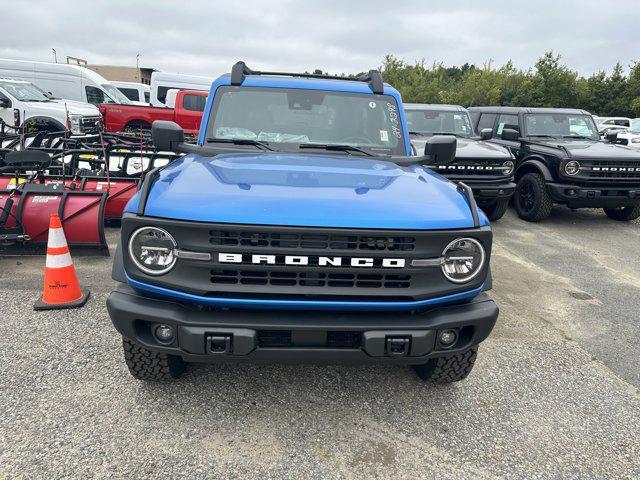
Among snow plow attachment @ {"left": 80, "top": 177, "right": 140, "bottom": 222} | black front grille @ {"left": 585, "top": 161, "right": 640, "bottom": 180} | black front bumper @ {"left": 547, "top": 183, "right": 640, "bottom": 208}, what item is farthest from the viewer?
black front bumper @ {"left": 547, "top": 183, "right": 640, "bottom": 208}

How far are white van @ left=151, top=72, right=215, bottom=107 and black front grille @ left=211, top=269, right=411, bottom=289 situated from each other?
60.5 feet

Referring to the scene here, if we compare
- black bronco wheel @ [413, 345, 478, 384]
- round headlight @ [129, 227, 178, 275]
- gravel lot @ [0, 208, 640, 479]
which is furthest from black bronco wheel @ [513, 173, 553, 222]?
round headlight @ [129, 227, 178, 275]

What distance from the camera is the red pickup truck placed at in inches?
602

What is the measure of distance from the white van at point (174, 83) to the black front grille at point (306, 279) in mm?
18436

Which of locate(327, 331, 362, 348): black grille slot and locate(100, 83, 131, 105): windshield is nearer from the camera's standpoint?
locate(327, 331, 362, 348): black grille slot

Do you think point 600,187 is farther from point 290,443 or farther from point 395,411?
point 290,443

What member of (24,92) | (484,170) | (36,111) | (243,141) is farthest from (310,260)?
(24,92)

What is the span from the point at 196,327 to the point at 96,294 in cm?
255

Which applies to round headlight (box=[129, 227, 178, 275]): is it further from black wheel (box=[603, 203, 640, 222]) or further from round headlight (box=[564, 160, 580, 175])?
black wheel (box=[603, 203, 640, 222])

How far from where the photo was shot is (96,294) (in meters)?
4.29

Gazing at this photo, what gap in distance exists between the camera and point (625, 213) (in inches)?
337

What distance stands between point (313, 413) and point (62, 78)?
61.0 ft

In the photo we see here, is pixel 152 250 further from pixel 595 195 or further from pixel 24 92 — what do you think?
pixel 24 92

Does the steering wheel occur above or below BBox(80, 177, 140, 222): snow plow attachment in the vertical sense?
above
